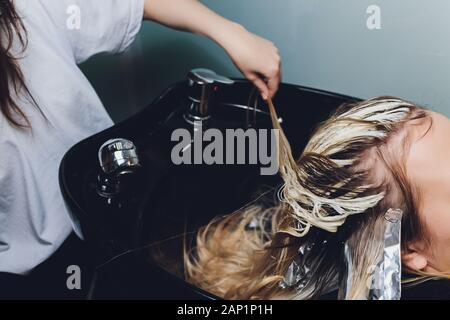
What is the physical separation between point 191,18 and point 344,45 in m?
0.32

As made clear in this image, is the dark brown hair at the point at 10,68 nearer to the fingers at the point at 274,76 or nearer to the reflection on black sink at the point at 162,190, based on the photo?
the reflection on black sink at the point at 162,190

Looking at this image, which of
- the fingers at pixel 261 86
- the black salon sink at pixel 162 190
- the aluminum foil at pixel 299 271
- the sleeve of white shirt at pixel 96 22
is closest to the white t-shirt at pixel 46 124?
the sleeve of white shirt at pixel 96 22

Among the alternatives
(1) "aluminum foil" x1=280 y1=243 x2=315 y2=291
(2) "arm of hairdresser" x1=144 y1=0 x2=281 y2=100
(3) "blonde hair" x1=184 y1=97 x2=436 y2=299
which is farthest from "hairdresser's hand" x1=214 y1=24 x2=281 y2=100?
(1) "aluminum foil" x1=280 y1=243 x2=315 y2=291

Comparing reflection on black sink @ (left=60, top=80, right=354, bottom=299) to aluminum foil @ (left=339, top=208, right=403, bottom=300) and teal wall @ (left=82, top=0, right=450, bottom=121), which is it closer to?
teal wall @ (left=82, top=0, right=450, bottom=121)

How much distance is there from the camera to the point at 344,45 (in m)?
0.95

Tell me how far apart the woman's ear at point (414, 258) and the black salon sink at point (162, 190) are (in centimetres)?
26

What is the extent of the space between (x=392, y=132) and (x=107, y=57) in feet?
2.56

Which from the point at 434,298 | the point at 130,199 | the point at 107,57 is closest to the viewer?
the point at 434,298

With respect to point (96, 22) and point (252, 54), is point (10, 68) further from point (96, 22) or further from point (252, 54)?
point (252, 54)

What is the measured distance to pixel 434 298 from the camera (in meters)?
0.59

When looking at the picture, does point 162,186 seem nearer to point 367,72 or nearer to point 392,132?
point 392,132

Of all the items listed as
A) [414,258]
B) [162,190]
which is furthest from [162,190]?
[414,258]

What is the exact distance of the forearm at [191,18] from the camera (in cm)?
87

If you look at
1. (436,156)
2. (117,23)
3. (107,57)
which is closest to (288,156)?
(436,156)
